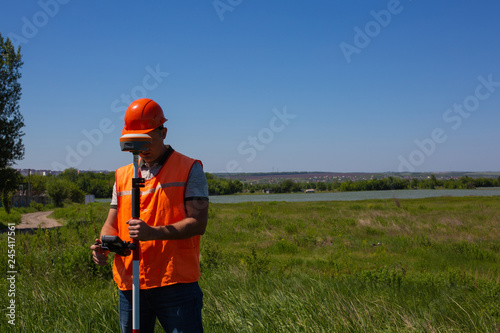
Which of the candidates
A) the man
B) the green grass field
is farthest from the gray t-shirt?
the green grass field

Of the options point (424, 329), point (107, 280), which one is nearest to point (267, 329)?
point (424, 329)

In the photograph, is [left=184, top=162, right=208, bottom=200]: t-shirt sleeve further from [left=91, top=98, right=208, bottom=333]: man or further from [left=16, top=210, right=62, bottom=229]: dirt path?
[left=16, top=210, right=62, bottom=229]: dirt path

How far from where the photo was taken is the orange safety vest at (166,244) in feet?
7.90

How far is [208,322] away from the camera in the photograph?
4.11m

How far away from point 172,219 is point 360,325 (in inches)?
84.7

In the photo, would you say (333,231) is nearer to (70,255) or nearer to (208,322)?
(70,255)

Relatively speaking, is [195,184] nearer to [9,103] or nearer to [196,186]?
[196,186]

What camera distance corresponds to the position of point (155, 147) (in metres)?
2.51

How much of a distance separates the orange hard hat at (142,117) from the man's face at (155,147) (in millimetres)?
50

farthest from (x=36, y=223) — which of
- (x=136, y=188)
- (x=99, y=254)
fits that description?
(x=136, y=188)

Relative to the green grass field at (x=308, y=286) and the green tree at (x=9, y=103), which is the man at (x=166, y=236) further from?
the green tree at (x=9, y=103)

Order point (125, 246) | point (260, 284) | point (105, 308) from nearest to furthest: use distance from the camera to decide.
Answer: point (125, 246), point (105, 308), point (260, 284)

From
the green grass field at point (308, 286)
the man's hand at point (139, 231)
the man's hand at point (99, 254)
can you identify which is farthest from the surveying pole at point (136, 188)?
the green grass field at point (308, 286)

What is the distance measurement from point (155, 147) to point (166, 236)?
59 cm
